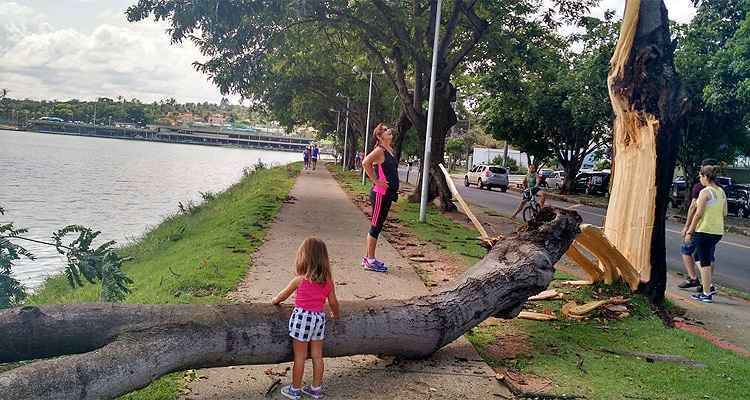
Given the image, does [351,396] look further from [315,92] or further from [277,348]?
[315,92]

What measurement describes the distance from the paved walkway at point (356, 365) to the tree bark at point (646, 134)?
8.68 feet

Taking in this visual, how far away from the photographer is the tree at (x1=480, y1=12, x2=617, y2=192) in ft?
62.7

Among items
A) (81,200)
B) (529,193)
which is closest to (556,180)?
(529,193)

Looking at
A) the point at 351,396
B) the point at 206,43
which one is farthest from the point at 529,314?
the point at 206,43

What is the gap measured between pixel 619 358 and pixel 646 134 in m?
3.41

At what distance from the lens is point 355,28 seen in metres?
18.5

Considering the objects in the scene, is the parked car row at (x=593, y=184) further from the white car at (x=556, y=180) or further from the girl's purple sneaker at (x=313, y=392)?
the girl's purple sneaker at (x=313, y=392)

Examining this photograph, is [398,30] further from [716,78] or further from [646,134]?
[646,134]

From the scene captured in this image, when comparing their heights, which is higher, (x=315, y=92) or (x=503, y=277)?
(x=315, y=92)

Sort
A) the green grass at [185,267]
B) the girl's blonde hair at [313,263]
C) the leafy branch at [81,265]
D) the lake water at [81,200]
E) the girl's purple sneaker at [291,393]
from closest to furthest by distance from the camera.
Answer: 1. the girl's purple sneaker at [291,393]
2. the girl's blonde hair at [313,263]
3. the leafy branch at [81,265]
4. the green grass at [185,267]
5. the lake water at [81,200]

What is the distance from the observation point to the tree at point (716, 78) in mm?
19047

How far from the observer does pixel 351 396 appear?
4.44m

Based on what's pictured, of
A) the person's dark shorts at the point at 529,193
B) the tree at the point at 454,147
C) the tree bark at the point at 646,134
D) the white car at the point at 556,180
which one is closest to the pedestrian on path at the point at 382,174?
the tree bark at the point at 646,134

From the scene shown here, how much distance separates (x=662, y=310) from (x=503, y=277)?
2977 millimetres
